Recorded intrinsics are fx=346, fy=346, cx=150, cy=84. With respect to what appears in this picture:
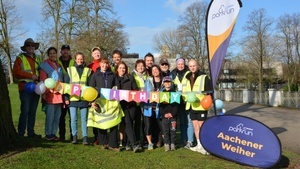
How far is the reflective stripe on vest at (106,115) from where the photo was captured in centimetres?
706

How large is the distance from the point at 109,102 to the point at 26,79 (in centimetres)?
176

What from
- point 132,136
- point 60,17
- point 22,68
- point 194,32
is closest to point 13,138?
point 22,68

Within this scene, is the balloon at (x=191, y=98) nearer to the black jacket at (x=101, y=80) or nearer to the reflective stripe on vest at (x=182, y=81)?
the reflective stripe on vest at (x=182, y=81)

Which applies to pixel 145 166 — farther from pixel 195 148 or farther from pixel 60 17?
pixel 60 17

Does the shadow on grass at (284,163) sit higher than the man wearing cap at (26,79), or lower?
lower

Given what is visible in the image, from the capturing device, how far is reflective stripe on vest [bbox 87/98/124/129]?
7.06m

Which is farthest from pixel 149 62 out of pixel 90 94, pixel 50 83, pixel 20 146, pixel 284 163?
pixel 284 163

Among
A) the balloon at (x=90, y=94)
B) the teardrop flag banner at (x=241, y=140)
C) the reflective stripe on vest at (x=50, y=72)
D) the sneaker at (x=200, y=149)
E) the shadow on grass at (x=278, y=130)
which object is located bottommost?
the shadow on grass at (x=278, y=130)

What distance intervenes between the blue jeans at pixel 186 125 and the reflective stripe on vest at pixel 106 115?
1.71 meters

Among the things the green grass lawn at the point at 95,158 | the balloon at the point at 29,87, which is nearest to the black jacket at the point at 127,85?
the green grass lawn at the point at 95,158

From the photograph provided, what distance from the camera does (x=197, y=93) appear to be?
750 centimetres

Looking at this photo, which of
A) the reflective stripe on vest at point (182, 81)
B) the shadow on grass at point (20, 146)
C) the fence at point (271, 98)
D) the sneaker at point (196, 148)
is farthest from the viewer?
the fence at point (271, 98)

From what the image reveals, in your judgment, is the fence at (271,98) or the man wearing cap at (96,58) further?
the fence at (271,98)

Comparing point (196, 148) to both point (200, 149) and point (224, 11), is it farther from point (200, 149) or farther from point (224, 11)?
point (224, 11)
